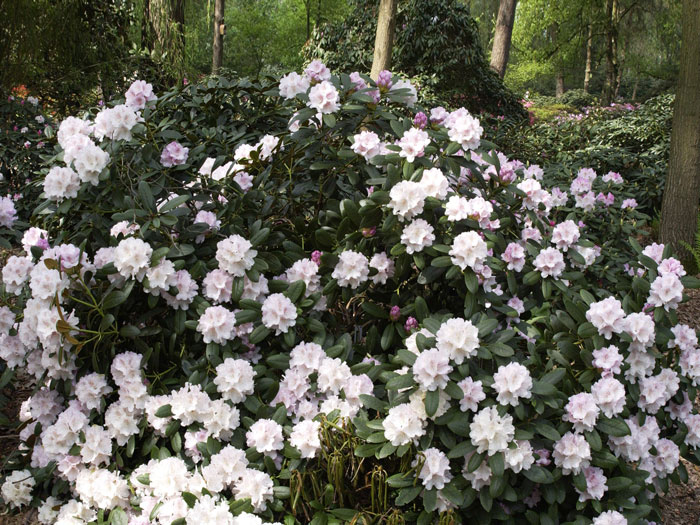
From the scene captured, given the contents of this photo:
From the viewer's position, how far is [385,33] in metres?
5.61

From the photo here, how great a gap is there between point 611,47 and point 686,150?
542 inches

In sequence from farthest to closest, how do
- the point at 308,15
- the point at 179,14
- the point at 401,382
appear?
the point at 308,15 < the point at 179,14 < the point at 401,382

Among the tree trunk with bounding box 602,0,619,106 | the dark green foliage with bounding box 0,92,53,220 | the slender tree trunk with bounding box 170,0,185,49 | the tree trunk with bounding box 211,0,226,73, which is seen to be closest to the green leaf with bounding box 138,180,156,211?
the dark green foliage with bounding box 0,92,53,220

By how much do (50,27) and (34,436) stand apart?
4.45 meters

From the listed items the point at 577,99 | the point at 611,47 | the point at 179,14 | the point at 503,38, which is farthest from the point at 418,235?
the point at 577,99

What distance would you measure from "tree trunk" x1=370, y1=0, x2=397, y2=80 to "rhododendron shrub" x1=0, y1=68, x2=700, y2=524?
3.62 metres

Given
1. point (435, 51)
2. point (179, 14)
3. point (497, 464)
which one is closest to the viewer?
point (497, 464)

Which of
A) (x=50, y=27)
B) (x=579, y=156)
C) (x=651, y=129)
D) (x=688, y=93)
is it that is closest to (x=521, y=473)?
(x=688, y=93)

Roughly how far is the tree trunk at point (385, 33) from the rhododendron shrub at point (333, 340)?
3.62 metres

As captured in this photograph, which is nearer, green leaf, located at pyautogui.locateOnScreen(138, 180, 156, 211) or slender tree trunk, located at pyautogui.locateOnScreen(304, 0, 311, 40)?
green leaf, located at pyautogui.locateOnScreen(138, 180, 156, 211)

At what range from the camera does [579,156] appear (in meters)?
5.70

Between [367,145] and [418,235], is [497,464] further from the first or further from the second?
[367,145]

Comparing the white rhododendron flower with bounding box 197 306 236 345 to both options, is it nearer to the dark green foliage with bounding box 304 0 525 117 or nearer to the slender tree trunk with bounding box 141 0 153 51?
the slender tree trunk with bounding box 141 0 153 51

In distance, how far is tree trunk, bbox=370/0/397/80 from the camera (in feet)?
18.1
